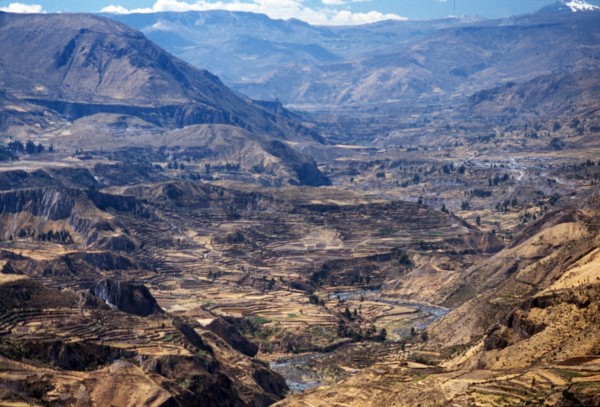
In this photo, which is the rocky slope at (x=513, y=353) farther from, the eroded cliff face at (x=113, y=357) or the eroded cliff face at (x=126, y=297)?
the eroded cliff face at (x=126, y=297)

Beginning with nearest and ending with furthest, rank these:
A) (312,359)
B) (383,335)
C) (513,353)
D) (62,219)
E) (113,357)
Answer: (513,353) < (113,357) < (312,359) < (383,335) < (62,219)

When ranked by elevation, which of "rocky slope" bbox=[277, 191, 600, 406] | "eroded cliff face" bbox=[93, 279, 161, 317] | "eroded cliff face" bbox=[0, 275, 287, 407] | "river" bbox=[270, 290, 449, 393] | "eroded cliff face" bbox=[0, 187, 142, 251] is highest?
"rocky slope" bbox=[277, 191, 600, 406]

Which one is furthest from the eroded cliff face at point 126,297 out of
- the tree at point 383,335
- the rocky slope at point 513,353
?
the rocky slope at point 513,353

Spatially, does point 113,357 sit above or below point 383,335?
above

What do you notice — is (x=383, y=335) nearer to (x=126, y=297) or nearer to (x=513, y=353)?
(x=126, y=297)

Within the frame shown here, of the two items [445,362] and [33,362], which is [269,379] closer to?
[445,362]

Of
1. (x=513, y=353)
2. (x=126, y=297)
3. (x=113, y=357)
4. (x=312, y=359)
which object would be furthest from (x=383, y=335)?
(x=513, y=353)

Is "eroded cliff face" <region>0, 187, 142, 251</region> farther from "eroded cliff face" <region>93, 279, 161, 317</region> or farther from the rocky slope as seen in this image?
the rocky slope

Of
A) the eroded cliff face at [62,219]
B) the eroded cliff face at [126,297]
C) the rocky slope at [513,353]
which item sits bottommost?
the eroded cliff face at [62,219]

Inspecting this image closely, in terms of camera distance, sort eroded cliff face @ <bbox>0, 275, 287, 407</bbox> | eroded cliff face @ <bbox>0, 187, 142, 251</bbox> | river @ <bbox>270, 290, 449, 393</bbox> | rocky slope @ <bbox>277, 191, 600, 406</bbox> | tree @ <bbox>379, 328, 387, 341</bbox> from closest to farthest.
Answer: rocky slope @ <bbox>277, 191, 600, 406</bbox>, eroded cliff face @ <bbox>0, 275, 287, 407</bbox>, river @ <bbox>270, 290, 449, 393</bbox>, tree @ <bbox>379, 328, 387, 341</bbox>, eroded cliff face @ <bbox>0, 187, 142, 251</bbox>

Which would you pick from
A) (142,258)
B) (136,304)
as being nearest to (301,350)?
(136,304)

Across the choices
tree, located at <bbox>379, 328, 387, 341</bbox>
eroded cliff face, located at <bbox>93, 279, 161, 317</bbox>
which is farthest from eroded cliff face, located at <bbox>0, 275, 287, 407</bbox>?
tree, located at <bbox>379, 328, 387, 341</bbox>
